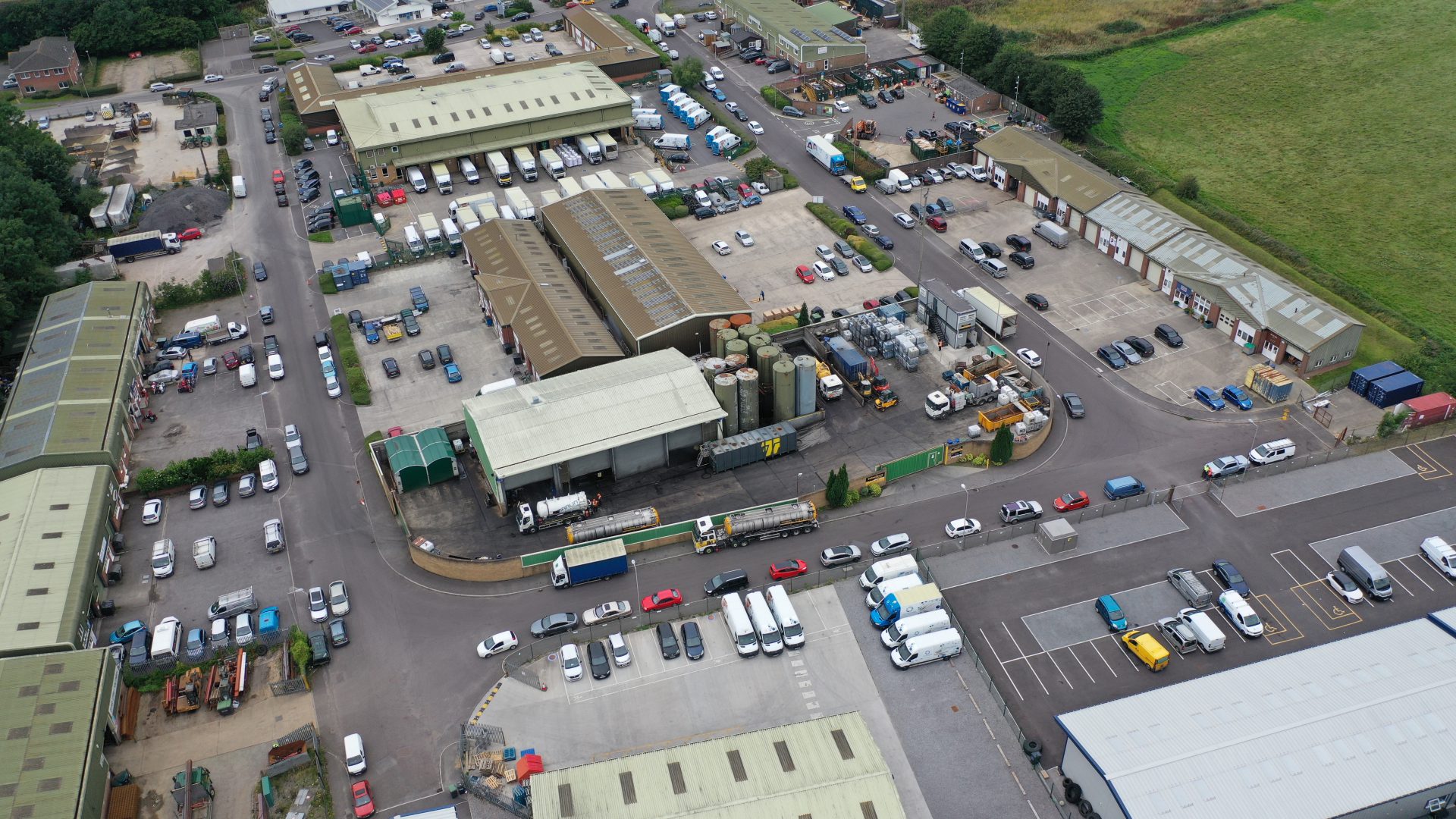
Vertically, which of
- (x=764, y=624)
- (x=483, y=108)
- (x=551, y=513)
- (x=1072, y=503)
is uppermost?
(x=483, y=108)

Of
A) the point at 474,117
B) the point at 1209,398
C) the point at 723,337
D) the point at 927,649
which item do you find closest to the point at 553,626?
the point at 927,649

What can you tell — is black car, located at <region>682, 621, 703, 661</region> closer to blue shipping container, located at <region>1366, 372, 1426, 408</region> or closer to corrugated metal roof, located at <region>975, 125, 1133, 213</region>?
blue shipping container, located at <region>1366, 372, 1426, 408</region>

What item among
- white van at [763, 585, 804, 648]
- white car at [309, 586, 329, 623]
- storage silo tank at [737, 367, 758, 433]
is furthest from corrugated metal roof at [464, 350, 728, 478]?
white van at [763, 585, 804, 648]

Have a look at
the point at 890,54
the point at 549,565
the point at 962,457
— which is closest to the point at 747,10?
the point at 890,54

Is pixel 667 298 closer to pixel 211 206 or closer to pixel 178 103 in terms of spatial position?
pixel 211 206

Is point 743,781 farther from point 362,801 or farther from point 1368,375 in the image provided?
point 1368,375

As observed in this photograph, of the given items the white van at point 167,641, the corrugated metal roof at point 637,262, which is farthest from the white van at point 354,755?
the corrugated metal roof at point 637,262
